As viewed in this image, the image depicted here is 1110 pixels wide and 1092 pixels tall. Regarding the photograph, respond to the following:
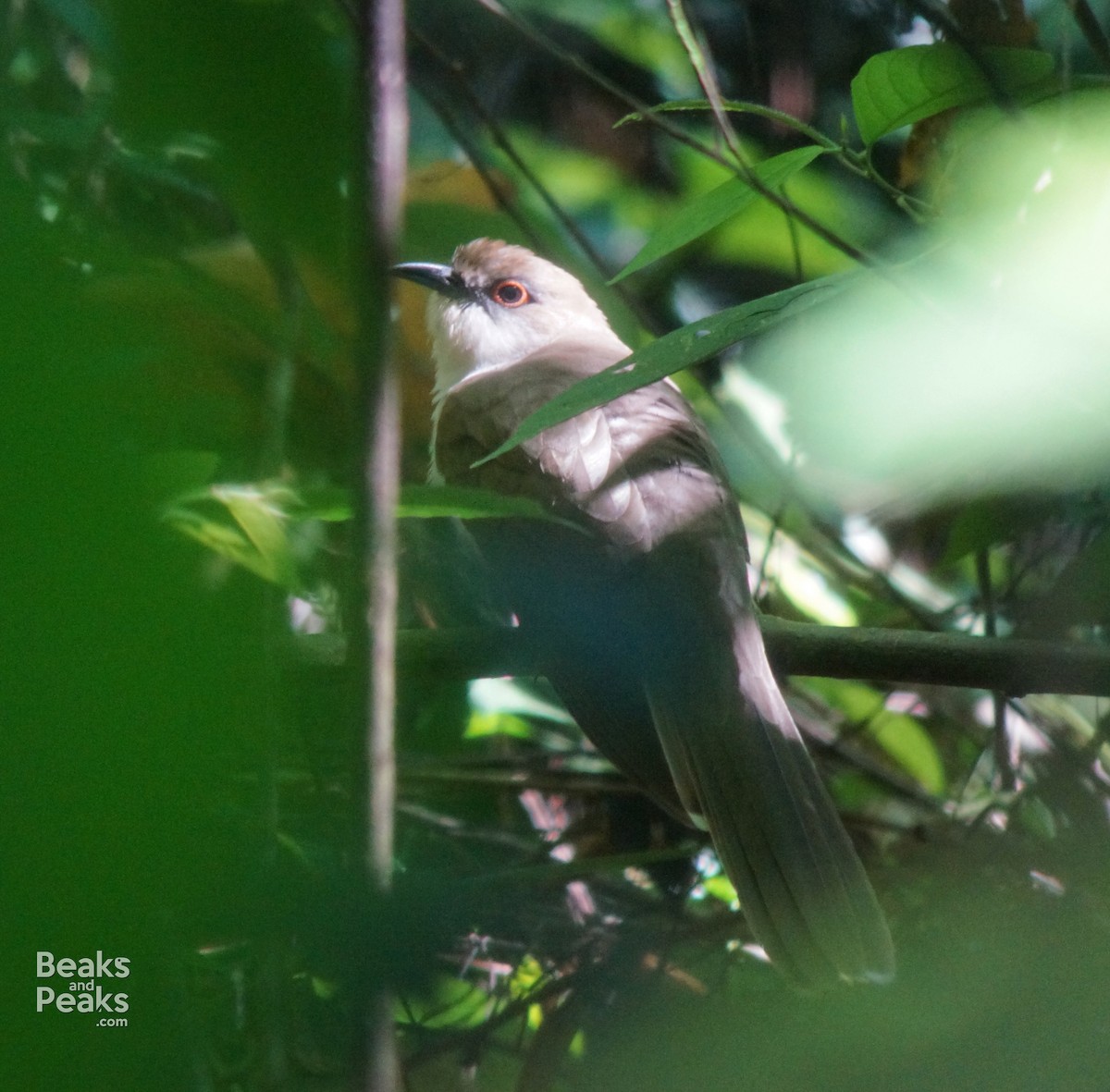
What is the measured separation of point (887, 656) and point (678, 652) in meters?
0.51

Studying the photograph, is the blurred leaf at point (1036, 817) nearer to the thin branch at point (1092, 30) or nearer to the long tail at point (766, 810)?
the long tail at point (766, 810)

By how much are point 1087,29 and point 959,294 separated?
54 centimetres

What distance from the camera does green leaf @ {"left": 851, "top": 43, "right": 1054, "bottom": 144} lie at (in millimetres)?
1752

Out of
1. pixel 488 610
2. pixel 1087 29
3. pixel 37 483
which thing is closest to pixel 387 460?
pixel 37 483

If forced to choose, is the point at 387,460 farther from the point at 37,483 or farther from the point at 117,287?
the point at 117,287

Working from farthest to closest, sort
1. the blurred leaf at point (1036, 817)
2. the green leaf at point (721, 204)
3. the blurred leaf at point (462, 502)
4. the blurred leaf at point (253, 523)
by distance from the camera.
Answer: the blurred leaf at point (1036, 817) < the green leaf at point (721, 204) < the blurred leaf at point (253, 523) < the blurred leaf at point (462, 502)

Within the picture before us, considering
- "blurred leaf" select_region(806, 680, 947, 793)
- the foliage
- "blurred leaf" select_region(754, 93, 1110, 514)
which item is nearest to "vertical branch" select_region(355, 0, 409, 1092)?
the foliage

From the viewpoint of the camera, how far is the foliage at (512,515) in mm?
A: 349

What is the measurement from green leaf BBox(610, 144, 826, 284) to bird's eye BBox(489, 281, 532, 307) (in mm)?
2304

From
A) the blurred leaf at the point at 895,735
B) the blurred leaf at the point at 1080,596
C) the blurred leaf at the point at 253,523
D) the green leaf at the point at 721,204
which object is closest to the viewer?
the blurred leaf at the point at 253,523

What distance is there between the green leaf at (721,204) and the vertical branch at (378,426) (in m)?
1.10

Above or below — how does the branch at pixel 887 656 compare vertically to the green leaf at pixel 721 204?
below

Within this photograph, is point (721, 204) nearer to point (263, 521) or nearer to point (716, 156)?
point (716, 156)

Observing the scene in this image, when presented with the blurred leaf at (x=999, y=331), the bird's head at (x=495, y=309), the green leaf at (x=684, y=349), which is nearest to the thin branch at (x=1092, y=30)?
the blurred leaf at (x=999, y=331)
